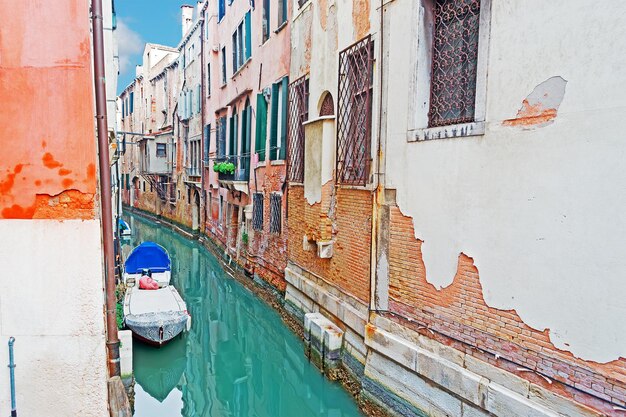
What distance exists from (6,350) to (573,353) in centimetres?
380

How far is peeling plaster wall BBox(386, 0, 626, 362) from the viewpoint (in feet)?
10.1

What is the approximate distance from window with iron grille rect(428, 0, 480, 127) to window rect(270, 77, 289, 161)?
16.9 ft

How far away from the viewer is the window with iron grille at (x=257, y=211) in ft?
38.0

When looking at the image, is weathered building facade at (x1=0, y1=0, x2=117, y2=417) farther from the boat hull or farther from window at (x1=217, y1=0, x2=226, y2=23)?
window at (x1=217, y1=0, x2=226, y2=23)

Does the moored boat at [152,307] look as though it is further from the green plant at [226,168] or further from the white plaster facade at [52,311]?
the white plaster facade at [52,311]

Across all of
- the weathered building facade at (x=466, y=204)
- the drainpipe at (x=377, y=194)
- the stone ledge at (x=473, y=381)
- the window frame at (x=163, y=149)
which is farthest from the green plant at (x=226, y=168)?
the window frame at (x=163, y=149)

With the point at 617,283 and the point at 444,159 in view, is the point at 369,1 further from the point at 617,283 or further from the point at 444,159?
the point at 617,283

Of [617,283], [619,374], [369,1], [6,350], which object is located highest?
[369,1]

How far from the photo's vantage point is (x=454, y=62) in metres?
4.59

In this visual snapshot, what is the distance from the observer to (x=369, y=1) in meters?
5.73

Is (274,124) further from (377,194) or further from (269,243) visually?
(377,194)

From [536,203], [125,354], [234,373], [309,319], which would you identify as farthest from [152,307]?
[536,203]

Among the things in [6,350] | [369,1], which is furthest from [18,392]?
[369,1]

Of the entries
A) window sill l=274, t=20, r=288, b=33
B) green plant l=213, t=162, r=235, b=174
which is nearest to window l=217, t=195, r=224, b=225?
green plant l=213, t=162, r=235, b=174
